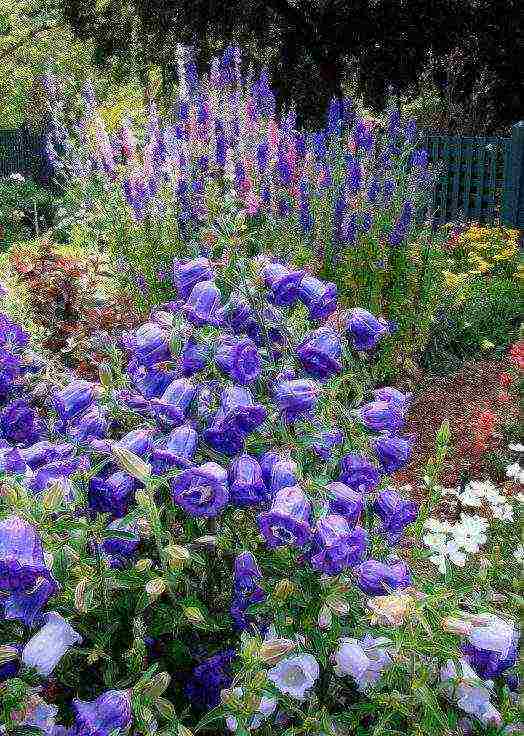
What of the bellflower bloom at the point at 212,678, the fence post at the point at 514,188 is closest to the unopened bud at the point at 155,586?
the bellflower bloom at the point at 212,678

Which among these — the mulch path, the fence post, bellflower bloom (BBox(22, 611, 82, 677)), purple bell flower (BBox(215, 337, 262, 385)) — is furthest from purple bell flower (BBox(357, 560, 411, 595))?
the fence post

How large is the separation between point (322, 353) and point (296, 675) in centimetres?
59

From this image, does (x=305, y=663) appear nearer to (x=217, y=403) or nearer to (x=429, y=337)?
(x=217, y=403)

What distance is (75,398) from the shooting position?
160cm

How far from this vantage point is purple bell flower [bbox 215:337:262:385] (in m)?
1.49

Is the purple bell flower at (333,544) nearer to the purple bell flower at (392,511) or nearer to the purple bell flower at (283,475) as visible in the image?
the purple bell flower at (283,475)

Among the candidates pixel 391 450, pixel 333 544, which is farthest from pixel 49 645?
pixel 391 450

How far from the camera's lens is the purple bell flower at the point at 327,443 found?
1.54 metres

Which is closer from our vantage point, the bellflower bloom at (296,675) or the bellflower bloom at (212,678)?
the bellflower bloom at (296,675)

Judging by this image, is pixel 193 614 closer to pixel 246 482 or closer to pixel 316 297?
pixel 246 482

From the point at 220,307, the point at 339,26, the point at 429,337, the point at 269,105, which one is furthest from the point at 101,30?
the point at 220,307

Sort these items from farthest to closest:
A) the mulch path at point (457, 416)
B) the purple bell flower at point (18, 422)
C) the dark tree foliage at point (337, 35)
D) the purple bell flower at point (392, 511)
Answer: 1. the dark tree foliage at point (337, 35)
2. the mulch path at point (457, 416)
3. the purple bell flower at point (18, 422)
4. the purple bell flower at point (392, 511)

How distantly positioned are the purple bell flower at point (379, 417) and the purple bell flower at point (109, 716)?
67cm

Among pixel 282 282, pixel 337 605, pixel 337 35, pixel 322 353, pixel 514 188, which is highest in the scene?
pixel 337 35
